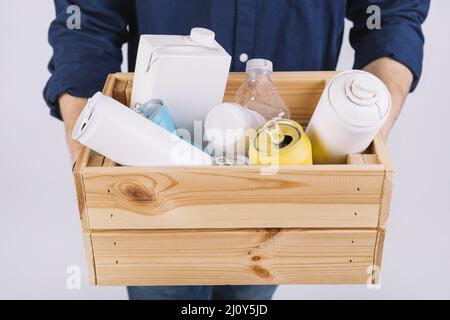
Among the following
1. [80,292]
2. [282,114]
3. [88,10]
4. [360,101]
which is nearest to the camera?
[360,101]

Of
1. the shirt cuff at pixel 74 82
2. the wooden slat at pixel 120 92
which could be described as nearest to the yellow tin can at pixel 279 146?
the wooden slat at pixel 120 92

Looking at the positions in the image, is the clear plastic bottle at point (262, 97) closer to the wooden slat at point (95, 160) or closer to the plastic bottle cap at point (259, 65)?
the plastic bottle cap at point (259, 65)

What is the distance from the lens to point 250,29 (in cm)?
97

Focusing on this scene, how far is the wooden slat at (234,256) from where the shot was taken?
2.30ft

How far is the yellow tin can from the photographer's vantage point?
659mm

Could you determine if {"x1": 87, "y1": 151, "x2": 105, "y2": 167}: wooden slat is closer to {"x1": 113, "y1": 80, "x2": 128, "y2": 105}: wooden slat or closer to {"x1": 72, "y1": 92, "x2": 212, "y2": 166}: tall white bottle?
{"x1": 72, "y1": 92, "x2": 212, "y2": 166}: tall white bottle

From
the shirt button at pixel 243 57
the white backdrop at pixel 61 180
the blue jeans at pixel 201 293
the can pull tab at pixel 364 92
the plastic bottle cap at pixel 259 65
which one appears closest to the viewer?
the can pull tab at pixel 364 92

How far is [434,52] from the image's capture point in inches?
58.8

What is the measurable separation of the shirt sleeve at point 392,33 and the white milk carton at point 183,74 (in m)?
0.33

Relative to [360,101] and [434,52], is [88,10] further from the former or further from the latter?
[434,52]

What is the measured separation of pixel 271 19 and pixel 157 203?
41 centimetres

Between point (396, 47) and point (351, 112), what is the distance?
348 mm

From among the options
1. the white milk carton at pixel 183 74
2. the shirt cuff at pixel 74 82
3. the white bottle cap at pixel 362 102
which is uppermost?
the shirt cuff at pixel 74 82

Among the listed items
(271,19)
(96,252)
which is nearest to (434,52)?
(271,19)
